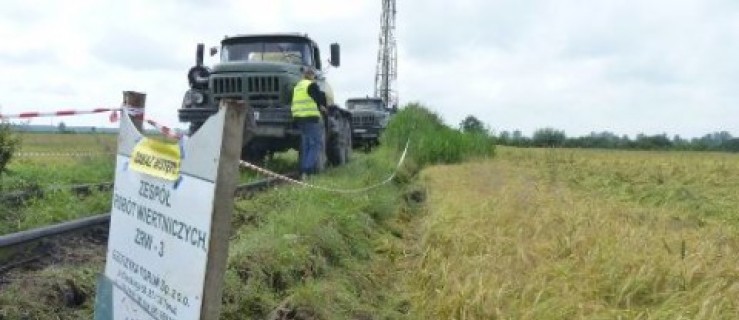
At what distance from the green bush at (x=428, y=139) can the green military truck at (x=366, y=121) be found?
2.51 metres

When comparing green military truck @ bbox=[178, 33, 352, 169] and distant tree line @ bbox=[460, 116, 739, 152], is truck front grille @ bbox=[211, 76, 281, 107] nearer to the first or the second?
green military truck @ bbox=[178, 33, 352, 169]

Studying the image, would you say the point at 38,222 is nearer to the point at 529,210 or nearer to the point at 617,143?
the point at 529,210

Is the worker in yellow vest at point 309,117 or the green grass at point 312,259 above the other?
the worker in yellow vest at point 309,117

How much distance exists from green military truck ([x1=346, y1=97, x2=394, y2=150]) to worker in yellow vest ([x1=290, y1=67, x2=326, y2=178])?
11559 mm

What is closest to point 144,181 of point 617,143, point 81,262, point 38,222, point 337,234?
point 81,262

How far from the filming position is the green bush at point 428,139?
1864 cm

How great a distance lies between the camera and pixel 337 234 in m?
6.13

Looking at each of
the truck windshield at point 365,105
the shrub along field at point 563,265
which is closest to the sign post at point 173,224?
the shrub along field at point 563,265

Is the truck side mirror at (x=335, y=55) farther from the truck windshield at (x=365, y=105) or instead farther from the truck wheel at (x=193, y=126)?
the truck windshield at (x=365, y=105)

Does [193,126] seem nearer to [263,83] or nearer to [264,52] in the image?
[263,83]

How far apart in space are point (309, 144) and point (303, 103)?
824 mm

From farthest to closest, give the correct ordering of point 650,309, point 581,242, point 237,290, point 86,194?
point 86,194 → point 581,242 → point 237,290 → point 650,309

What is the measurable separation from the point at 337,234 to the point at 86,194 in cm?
351

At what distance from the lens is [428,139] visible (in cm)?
1895
